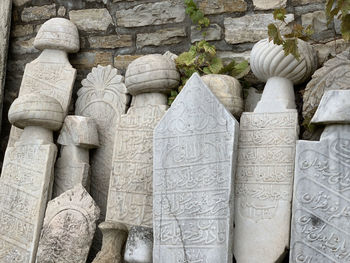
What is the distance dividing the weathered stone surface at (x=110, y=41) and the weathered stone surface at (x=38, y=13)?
34 centimetres

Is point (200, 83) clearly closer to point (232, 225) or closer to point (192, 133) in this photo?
point (192, 133)

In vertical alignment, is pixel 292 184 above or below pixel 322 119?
below

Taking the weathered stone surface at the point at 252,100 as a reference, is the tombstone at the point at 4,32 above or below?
above

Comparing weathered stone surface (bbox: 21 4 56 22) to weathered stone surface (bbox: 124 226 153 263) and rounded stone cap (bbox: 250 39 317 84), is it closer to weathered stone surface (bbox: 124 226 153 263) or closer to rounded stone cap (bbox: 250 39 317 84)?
rounded stone cap (bbox: 250 39 317 84)

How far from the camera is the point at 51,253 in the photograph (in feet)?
12.7

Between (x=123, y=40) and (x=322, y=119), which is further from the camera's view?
(x=123, y=40)

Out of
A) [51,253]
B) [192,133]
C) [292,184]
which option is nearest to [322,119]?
[292,184]

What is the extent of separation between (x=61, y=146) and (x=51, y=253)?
26.9 inches

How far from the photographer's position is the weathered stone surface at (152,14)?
445cm

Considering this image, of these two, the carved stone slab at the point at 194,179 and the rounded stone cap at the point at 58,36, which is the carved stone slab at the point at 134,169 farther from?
the rounded stone cap at the point at 58,36

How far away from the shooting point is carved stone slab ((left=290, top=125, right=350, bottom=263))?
3.32 metres

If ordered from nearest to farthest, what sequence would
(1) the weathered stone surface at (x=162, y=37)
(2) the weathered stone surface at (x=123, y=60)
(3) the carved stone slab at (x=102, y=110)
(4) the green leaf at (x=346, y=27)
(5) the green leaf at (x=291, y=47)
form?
(4) the green leaf at (x=346, y=27) → (5) the green leaf at (x=291, y=47) → (3) the carved stone slab at (x=102, y=110) → (1) the weathered stone surface at (x=162, y=37) → (2) the weathered stone surface at (x=123, y=60)

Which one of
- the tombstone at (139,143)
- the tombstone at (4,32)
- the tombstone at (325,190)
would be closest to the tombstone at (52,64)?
the tombstone at (4,32)

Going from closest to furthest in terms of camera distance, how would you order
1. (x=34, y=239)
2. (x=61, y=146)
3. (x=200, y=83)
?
(x=200, y=83)
(x=34, y=239)
(x=61, y=146)
